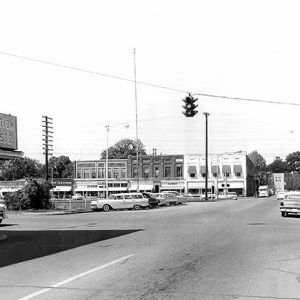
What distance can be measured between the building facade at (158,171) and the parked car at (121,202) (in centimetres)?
5355

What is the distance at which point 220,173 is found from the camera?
102312 millimetres

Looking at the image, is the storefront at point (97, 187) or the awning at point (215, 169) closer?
the storefront at point (97, 187)

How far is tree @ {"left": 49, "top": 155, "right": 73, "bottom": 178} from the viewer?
506ft

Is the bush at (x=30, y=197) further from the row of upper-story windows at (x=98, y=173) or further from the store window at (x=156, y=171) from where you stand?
the store window at (x=156, y=171)

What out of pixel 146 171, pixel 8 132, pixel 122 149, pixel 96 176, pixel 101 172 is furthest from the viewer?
pixel 122 149

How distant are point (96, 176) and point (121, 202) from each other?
59277 mm

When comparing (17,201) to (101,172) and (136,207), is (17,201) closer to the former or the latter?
(136,207)

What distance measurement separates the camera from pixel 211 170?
103 m

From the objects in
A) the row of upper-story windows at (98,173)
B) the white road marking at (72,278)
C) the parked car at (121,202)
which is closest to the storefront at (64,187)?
the row of upper-story windows at (98,173)

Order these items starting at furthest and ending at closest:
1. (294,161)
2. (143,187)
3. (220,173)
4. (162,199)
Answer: (294,161)
(220,173)
(143,187)
(162,199)

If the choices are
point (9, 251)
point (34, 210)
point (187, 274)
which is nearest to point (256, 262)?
point (187, 274)

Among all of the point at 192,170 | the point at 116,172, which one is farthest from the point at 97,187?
the point at 192,170

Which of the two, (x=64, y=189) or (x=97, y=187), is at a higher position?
(x=97, y=187)

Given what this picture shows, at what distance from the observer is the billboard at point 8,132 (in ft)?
74.5
